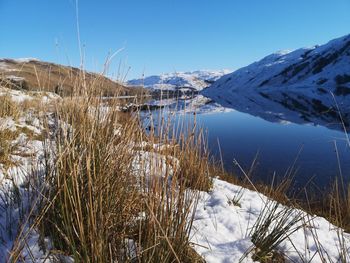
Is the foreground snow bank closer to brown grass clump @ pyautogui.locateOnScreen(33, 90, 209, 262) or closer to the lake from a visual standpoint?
brown grass clump @ pyautogui.locateOnScreen(33, 90, 209, 262)

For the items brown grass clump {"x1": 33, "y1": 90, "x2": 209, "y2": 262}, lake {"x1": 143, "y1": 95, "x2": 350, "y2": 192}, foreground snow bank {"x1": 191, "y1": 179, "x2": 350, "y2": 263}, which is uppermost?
brown grass clump {"x1": 33, "y1": 90, "x2": 209, "y2": 262}

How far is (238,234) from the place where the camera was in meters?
2.58

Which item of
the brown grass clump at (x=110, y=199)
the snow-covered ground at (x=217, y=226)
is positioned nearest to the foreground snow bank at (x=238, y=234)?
the snow-covered ground at (x=217, y=226)

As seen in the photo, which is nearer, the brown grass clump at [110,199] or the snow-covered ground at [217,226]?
the brown grass clump at [110,199]

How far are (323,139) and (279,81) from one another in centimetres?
7497

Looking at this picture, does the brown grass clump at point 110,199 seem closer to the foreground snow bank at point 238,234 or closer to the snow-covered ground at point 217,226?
the snow-covered ground at point 217,226

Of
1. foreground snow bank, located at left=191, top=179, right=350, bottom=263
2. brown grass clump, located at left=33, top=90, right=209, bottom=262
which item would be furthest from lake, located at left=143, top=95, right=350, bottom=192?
brown grass clump, located at left=33, top=90, right=209, bottom=262

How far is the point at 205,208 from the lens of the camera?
305 centimetres

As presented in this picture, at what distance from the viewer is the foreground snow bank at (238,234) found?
2.06 meters

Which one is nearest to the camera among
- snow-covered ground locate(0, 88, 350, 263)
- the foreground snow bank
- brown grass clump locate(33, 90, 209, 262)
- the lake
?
brown grass clump locate(33, 90, 209, 262)

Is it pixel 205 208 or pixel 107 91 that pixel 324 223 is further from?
pixel 107 91

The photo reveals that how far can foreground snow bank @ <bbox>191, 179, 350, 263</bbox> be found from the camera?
206cm

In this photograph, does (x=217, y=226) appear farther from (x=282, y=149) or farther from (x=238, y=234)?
(x=282, y=149)

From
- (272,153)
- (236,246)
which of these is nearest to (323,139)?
(272,153)
